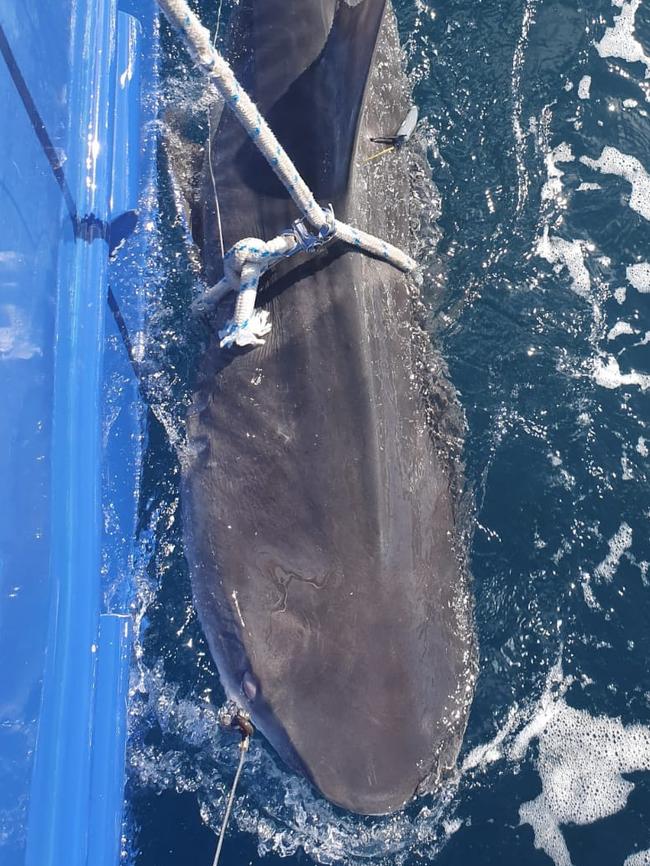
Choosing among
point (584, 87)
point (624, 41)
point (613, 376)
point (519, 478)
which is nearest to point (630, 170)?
point (584, 87)

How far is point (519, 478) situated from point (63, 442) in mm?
2399

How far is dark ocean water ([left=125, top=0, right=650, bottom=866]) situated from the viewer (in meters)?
3.61

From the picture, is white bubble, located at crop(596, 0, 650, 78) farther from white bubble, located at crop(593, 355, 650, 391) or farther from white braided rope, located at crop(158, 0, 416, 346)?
white braided rope, located at crop(158, 0, 416, 346)

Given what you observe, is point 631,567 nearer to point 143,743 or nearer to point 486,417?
point 486,417

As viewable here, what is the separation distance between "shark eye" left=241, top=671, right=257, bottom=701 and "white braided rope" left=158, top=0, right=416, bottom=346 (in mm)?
1369

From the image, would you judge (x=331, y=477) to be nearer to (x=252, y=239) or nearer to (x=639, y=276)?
(x=252, y=239)

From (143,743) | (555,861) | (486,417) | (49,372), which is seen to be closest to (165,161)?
(49,372)

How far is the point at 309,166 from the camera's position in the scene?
3.48 m

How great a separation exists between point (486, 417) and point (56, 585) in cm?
236

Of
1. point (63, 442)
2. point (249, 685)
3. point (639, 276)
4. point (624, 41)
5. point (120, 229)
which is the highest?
point (624, 41)

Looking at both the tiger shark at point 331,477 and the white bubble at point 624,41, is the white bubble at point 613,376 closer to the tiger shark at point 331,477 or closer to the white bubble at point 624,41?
the tiger shark at point 331,477

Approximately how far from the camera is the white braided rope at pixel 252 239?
8.35ft

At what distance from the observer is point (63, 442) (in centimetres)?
418

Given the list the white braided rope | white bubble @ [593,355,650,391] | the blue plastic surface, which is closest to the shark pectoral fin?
the blue plastic surface
